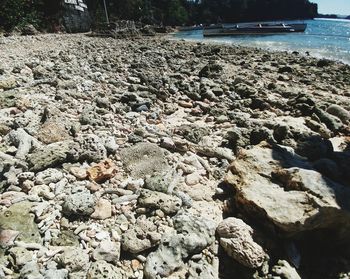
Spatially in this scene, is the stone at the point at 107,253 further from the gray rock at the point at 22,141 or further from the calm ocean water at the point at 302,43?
the calm ocean water at the point at 302,43

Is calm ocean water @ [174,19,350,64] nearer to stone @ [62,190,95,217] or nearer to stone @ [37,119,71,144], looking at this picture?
stone @ [37,119,71,144]

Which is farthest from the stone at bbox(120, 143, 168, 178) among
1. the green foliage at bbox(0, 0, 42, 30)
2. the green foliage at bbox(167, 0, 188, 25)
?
the green foliage at bbox(167, 0, 188, 25)

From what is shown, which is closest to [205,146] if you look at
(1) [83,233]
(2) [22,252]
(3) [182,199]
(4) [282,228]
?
(3) [182,199]

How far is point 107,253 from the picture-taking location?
287 cm

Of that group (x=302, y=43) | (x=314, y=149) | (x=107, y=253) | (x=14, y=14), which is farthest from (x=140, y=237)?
(x=302, y=43)

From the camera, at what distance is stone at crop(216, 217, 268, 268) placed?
2.90m

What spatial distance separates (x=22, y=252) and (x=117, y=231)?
873mm

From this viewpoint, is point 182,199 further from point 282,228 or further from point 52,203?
point 52,203

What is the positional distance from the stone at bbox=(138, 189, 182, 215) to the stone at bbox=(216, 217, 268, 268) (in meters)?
0.54

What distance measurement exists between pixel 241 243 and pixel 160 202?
98cm

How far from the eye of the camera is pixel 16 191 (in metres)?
3.58

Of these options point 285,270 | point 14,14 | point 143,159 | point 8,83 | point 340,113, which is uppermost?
point 14,14

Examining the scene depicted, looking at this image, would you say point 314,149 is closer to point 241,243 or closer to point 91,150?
point 241,243

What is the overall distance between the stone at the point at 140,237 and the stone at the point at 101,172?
39.7 inches
